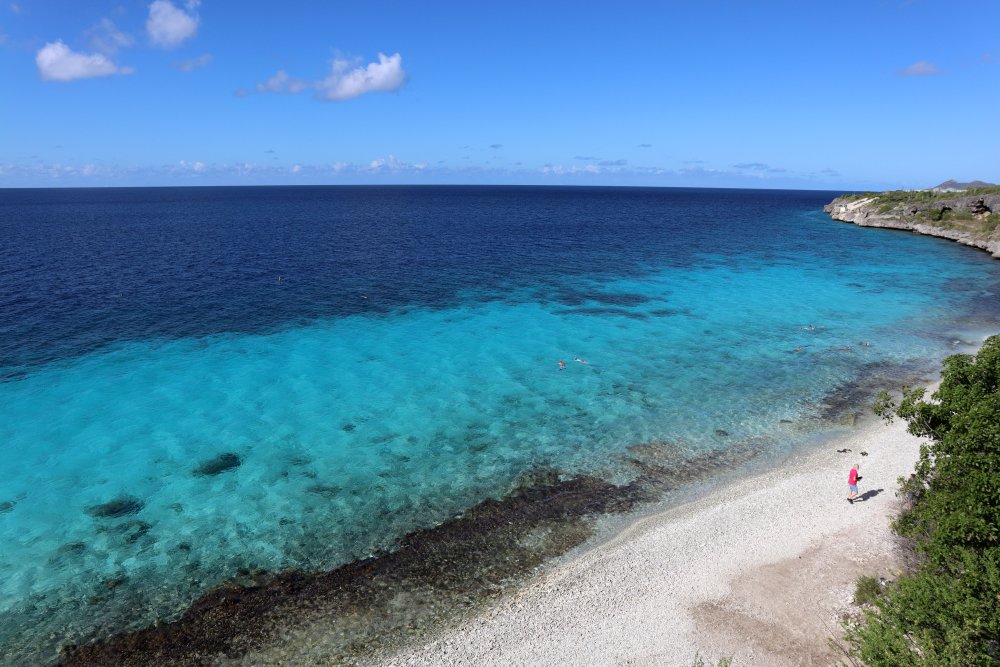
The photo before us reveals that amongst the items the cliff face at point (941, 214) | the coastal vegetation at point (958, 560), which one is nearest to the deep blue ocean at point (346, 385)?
the coastal vegetation at point (958, 560)

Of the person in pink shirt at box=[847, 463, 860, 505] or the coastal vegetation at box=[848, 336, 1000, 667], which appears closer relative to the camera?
the coastal vegetation at box=[848, 336, 1000, 667]

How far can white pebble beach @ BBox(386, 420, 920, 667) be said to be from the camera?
58.8 ft

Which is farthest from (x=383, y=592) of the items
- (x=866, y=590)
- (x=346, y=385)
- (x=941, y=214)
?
(x=941, y=214)

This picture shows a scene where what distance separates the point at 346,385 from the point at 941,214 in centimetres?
13225

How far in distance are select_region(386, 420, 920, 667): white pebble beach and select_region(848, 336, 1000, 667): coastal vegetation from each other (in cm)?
234

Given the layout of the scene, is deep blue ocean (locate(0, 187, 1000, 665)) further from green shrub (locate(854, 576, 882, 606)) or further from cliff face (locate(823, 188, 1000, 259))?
cliff face (locate(823, 188, 1000, 259))

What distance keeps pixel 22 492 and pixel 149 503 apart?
6.76 meters

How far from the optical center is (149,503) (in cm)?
2630

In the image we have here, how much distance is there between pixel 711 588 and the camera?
2058cm

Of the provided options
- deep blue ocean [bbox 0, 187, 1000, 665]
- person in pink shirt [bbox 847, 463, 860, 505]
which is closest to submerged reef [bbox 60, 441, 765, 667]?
deep blue ocean [bbox 0, 187, 1000, 665]

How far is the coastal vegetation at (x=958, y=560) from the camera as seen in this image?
44.7ft

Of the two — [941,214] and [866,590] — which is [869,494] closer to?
[866,590]

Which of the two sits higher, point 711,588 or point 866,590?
point 866,590

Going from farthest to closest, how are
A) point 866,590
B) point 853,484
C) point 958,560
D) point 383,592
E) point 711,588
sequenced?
point 853,484, point 383,592, point 711,588, point 866,590, point 958,560
